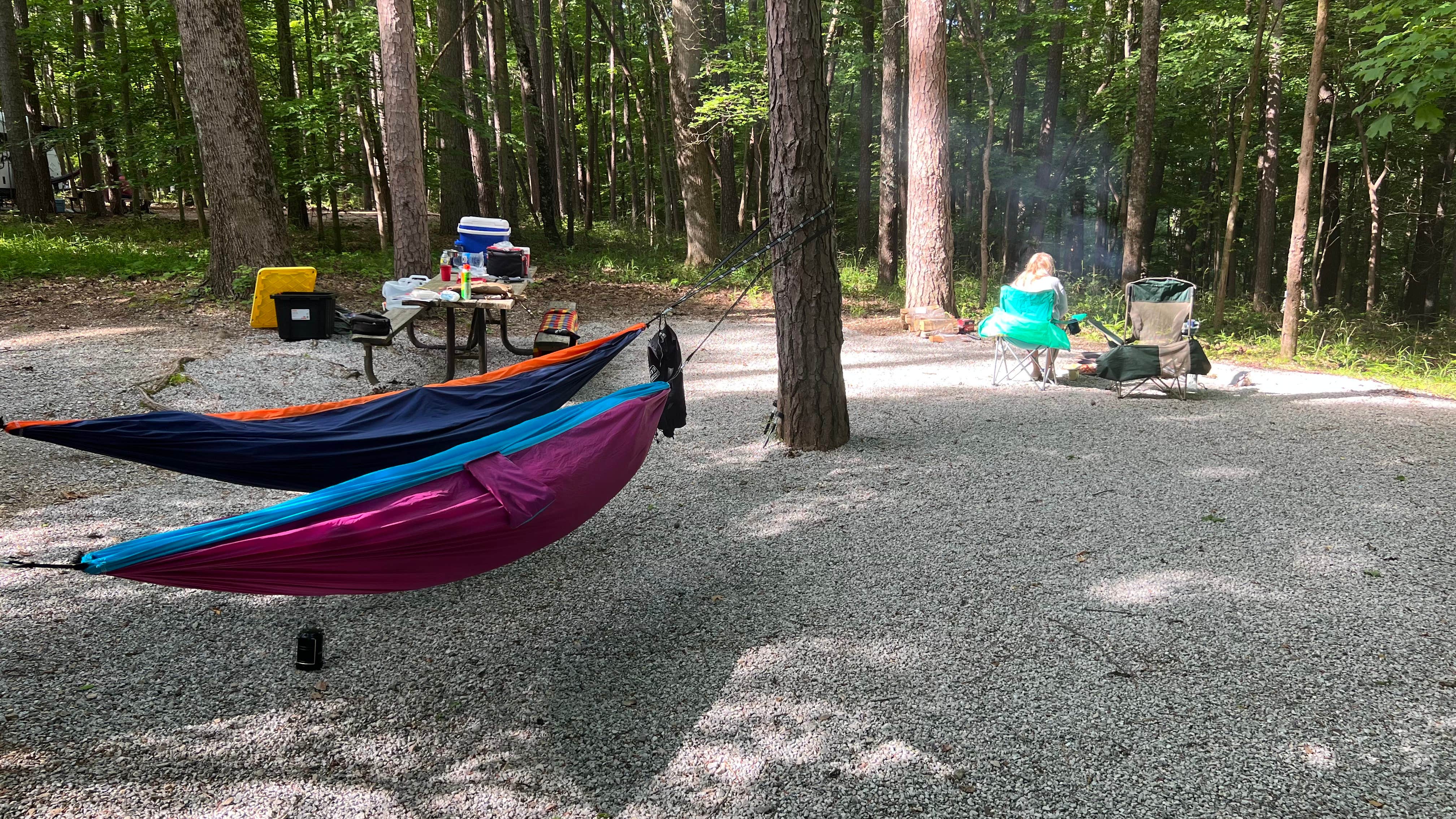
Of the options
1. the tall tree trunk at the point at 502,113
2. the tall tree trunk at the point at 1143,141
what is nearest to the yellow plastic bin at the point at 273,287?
the tall tree trunk at the point at 502,113

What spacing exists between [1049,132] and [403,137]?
11.5 m

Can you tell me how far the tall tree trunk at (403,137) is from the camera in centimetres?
689

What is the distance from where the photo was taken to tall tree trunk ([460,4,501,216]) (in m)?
10.6

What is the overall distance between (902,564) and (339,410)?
2229 millimetres

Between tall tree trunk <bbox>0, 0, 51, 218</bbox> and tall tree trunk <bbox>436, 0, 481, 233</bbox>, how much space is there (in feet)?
16.9

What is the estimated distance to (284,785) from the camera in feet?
6.05

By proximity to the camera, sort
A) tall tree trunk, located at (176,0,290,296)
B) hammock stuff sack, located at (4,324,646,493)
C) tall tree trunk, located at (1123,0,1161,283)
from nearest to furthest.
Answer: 1. hammock stuff sack, located at (4,324,646,493)
2. tall tree trunk, located at (176,0,290,296)
3. tall tree trunk, located at (1123,0,1161,283)

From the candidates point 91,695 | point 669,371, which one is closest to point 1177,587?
point 669,371

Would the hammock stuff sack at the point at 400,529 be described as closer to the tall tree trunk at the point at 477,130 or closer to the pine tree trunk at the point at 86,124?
the tall tree trunk at the point at 477,130

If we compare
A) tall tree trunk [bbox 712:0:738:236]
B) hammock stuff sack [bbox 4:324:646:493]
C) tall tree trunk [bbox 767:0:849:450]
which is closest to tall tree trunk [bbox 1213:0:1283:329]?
tall tree trunk [bbox 767:0:849:450]

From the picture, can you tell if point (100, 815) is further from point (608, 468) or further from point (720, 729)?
point (608, 468)

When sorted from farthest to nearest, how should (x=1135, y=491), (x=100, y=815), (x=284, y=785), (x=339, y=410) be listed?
1. (x=1135, y=491)
2. (x=339, y=410)
3. (x=284, y=785)
4. (x=100, y=815)

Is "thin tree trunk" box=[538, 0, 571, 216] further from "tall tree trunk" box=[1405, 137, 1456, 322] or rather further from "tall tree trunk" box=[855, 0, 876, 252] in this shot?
"tall tree trunk" box=[1405, 137, 1456, 322]

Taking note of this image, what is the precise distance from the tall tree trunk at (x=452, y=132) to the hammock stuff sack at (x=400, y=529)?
795 centimetres
